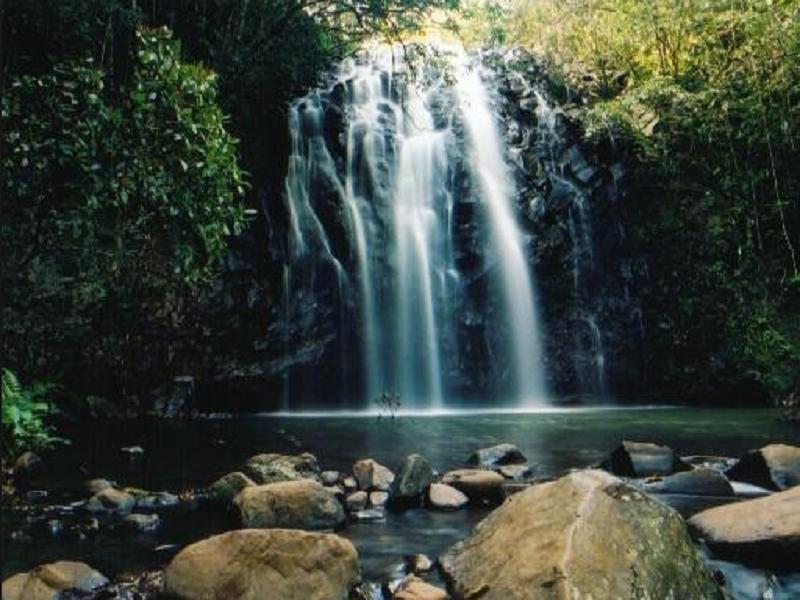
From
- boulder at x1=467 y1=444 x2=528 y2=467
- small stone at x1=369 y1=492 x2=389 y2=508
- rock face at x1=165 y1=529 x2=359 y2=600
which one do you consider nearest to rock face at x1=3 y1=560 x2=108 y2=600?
rock face at x1=165 y1=529 x2=359 y2=600

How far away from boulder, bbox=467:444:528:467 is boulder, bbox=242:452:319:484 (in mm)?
2043

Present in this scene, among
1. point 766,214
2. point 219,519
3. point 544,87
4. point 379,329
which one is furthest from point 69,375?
point 766,214

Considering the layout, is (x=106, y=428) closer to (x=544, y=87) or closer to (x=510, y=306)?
(x=510, y=306)

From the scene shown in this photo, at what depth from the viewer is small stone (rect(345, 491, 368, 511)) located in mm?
7230

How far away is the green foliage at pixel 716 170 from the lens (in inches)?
645

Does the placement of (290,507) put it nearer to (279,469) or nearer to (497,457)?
(279,469)

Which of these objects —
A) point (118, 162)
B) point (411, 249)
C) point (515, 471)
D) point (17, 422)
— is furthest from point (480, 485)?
point (411, 249)

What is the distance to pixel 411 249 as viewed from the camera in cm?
1873

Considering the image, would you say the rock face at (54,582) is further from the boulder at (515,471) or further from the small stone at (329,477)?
the boulder at (515,471)

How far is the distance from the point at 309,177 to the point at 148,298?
16.4 ft

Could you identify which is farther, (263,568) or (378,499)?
(378,499)

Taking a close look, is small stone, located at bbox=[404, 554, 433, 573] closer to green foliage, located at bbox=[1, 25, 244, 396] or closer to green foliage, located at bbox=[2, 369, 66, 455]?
green foliage, located at bbox=[2, 369, 66, 455]

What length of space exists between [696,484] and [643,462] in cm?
86

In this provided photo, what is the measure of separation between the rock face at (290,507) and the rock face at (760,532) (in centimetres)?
306
